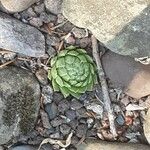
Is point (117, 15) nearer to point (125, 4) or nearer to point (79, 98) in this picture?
point (125, 4)

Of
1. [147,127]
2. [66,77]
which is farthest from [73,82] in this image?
[147,127]

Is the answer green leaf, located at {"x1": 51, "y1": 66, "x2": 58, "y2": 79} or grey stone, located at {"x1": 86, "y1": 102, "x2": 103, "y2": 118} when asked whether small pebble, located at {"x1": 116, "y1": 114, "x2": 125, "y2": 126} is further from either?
green leaf, located at {"x1": 51, "y1": 66, "x2": 58, "y2": 79}

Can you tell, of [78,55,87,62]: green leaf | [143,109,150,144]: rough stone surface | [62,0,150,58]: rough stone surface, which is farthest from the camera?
[143,109,150,144]: rough stone surface

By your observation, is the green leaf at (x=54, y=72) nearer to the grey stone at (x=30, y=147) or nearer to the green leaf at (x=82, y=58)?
the green leaf at (x=82, y=58)

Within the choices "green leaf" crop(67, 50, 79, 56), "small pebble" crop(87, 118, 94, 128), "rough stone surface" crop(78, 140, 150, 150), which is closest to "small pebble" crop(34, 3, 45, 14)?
"green leaf" crop(67, 50, 79, 56)

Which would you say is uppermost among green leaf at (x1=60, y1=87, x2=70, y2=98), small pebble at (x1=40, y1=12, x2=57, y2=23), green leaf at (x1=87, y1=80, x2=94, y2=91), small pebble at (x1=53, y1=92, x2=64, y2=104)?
small pebble at (x1=40, y1=12, x2=57, y2=23)

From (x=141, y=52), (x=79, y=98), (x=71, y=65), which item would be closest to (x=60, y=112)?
(x=79, y=98)
